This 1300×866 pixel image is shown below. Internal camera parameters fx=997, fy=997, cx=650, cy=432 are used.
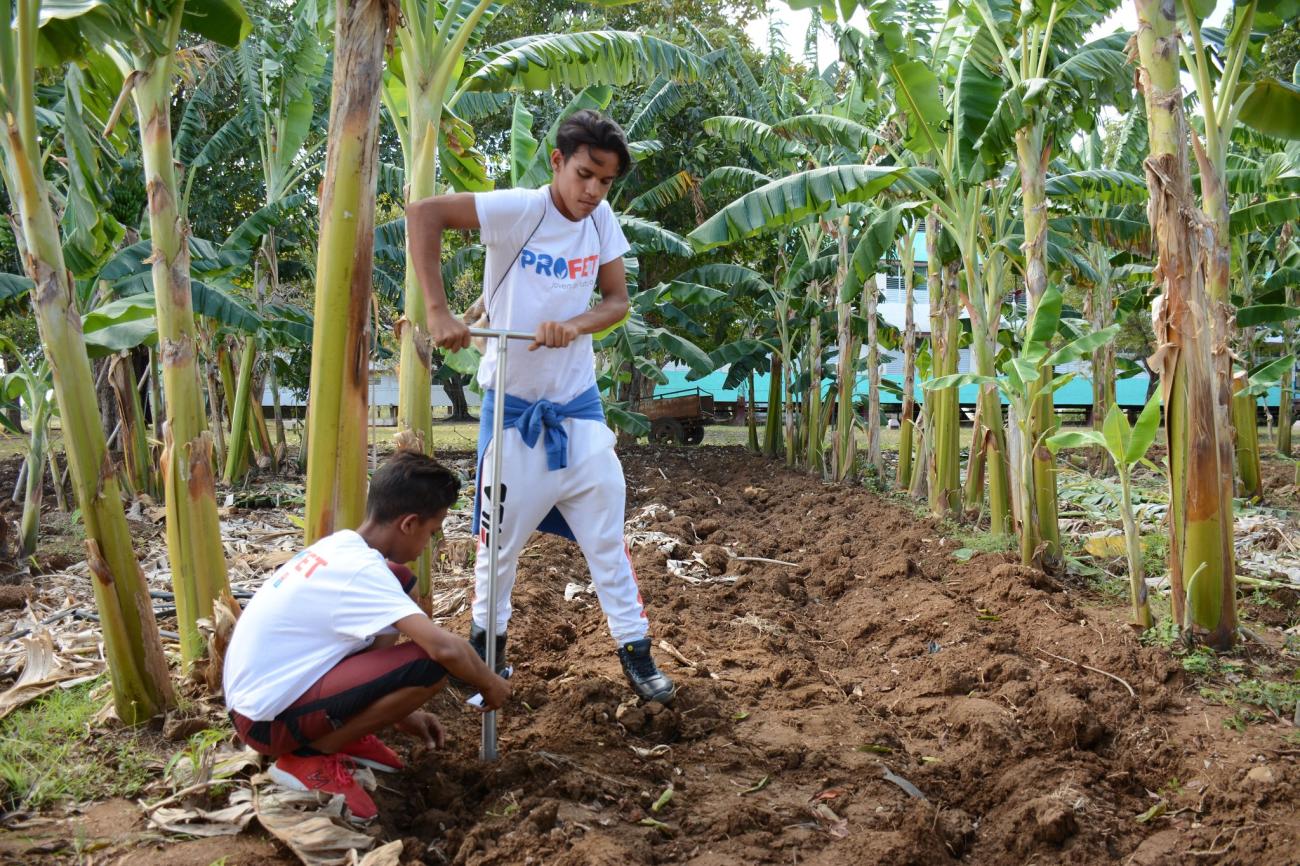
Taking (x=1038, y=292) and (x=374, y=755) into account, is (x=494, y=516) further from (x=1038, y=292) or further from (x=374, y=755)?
(x=1038, y=292)

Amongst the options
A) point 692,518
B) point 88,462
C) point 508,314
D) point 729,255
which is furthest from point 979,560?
point 729,255

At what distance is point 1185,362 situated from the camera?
4.57m

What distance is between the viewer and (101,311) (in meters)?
4.98

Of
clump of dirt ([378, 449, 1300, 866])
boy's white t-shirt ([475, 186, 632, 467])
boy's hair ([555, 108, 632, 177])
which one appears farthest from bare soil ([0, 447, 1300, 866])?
boy's hair ([555, 108, 632, 177])

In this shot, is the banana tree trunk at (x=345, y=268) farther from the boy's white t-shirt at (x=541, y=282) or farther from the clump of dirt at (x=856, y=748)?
the clump of dirt at (x=856, y=748)

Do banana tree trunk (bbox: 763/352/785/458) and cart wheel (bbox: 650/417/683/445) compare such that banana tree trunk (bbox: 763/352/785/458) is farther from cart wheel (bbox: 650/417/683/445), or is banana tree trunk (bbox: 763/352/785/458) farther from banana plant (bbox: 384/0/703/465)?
banana plant (bbox: 384/0/703/465)

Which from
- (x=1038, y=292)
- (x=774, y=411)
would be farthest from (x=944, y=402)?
(x=774, y=411)

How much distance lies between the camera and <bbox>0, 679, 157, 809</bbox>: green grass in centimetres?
299

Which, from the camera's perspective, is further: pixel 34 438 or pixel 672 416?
pixel 672 416

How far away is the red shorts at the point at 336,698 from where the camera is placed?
9.64 ft

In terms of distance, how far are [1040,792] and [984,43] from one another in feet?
19.6

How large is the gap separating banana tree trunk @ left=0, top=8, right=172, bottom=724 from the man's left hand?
145cm

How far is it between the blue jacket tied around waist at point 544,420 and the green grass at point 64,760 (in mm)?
1406

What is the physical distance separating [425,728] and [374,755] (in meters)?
0.19
